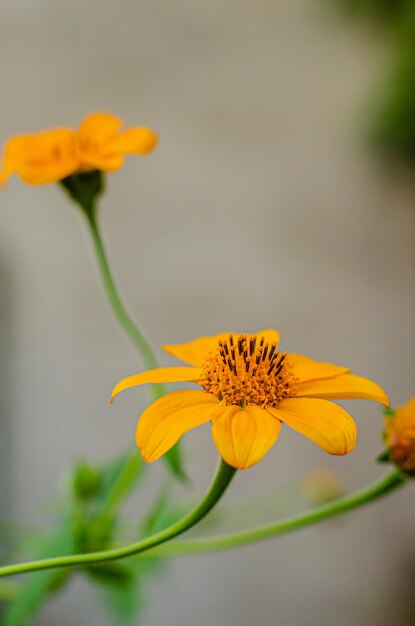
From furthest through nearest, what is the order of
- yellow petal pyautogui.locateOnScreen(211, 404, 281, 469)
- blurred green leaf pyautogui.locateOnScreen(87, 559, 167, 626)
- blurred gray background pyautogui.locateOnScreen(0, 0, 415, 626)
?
blurred gray background pyautogui.locateOnScreen(0, 0, 415, 626), blurred green leaf pyautogui.locateOnScreen(87, 559, 167, 626), yellow petal pyautogui.locateOnScreen(211, 404, 281, 469)

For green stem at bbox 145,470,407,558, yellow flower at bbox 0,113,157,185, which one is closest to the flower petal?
yellow flower at bbox 0,113,157,185

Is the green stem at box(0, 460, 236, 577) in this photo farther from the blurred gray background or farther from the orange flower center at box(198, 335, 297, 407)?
the blurred gray background

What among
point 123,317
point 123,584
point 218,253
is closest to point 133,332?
point 123,317

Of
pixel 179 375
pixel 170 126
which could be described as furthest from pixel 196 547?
pixel 170 126

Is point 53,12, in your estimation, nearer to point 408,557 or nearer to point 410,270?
point 410,270

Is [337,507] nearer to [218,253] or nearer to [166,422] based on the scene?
[166,422]

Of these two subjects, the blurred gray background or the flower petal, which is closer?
the flower petal
